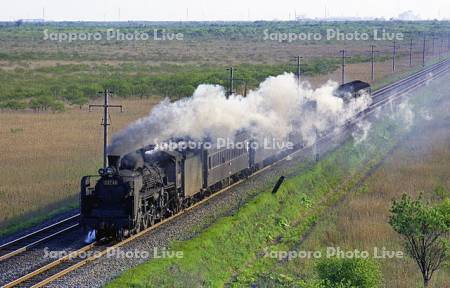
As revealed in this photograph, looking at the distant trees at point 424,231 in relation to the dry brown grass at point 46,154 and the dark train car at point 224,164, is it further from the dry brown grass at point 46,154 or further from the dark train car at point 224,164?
the dry brown grass at point 46,154

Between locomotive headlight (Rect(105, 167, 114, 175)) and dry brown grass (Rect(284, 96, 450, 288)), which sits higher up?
locomotive headlight (Rect(105, 167, 114, 175))

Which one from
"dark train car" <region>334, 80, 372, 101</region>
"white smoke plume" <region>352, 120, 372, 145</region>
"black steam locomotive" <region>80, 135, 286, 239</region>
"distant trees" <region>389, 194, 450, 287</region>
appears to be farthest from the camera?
"dark train car" <region>334, 80, 372, 101</region>

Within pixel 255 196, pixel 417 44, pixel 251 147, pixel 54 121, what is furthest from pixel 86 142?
pixel 417 44

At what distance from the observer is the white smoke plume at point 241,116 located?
3184 centimetres

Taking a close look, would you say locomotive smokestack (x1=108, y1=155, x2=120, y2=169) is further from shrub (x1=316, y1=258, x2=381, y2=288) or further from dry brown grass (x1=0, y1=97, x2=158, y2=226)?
shrub (x1=316, y1=258, x2=381, y2=288)

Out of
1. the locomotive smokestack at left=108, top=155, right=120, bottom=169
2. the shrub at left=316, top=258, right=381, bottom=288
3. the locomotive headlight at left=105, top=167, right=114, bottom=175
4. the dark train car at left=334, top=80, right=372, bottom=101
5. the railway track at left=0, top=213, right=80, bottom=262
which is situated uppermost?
the dark train car at left=334, top=80, right=372, bottom=101

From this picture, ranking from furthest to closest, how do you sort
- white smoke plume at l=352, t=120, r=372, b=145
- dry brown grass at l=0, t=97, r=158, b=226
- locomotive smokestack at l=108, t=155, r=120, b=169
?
→ white smoke plume at l=352, t=120, r=372, b=145, dry brown grass at l=0, t=97, r=158, b=226, locomotive smokestack at l=108, t=155, r=120, b=169

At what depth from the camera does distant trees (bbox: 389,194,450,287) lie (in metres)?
25.3

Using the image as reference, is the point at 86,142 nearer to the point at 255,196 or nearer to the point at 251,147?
the point at 251,147

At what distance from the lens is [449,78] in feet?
341

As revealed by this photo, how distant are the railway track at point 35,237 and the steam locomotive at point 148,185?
175 cm

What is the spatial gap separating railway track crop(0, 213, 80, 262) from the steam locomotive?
1.75 m

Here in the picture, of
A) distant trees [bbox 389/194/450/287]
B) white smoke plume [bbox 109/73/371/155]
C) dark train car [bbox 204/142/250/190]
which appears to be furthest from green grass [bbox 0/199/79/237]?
distant trees [bbox 389/194/450/287]

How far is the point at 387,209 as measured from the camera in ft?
113
